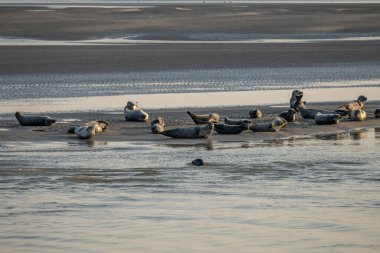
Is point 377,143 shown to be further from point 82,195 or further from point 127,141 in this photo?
point 82,195

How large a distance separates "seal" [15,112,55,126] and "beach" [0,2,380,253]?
0.60 feet

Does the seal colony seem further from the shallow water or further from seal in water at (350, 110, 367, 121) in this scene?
the shallow water

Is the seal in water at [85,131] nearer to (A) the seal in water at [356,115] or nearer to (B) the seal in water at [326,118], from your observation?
(B) the seal in water at [326,118]

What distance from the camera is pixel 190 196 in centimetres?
1067

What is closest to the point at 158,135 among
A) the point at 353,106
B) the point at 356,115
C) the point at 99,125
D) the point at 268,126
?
the point at 99,125

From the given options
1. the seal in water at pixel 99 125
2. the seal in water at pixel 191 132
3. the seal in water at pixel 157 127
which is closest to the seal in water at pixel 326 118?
the seal in water at pixel 191 132

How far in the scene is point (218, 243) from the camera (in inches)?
343

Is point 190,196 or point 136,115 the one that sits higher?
point 136,115

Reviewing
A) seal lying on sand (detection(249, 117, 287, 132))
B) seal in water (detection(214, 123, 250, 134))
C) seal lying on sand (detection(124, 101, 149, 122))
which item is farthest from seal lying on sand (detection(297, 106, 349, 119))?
seal lying on sand (detection(124, 101, 149, 122))

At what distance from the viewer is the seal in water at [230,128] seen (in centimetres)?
1527

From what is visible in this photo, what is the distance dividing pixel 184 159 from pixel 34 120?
149 inches

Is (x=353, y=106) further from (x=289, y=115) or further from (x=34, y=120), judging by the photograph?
(x=34, y=120)

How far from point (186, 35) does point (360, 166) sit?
89.9ft

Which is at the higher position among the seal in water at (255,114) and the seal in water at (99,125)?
the seal in water at (99,125)
